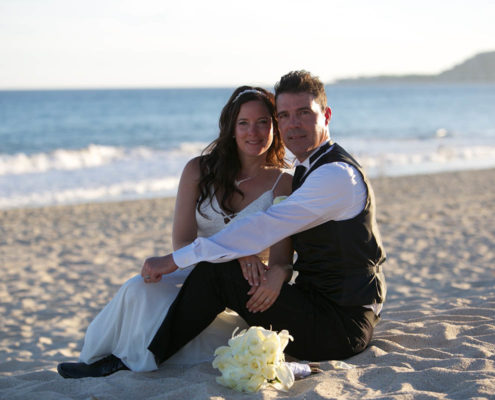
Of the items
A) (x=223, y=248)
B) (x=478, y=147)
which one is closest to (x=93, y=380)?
(x=223, y=248)

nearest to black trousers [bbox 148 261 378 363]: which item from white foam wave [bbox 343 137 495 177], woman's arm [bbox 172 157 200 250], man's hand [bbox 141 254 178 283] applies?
man's hand [bbox 141 254 178 283]

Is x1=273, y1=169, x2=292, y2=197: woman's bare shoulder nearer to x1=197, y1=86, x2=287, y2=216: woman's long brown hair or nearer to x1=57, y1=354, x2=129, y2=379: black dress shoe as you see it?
x1=197, y1=86, x2=287, y2=216: woman's long brown hair

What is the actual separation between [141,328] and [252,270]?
680 millimetres

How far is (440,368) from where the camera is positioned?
3.09 meters

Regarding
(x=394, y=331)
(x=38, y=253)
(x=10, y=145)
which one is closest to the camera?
(x=394, y=331)

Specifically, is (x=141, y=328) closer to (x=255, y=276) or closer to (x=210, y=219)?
(x=255, y=276)

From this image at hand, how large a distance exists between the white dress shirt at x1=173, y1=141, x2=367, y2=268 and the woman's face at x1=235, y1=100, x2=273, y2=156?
0.81m

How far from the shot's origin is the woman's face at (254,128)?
394 centimetres

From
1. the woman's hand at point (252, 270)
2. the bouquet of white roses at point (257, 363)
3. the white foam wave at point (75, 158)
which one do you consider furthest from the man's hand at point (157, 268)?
the white foam wave at point (75, 158)

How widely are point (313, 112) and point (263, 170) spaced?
2.44 feet

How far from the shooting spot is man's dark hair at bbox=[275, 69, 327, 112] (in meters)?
3.56

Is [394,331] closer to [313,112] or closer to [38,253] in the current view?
[313,112]

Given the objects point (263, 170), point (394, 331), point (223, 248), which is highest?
point (263, 170)

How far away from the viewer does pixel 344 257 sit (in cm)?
320
